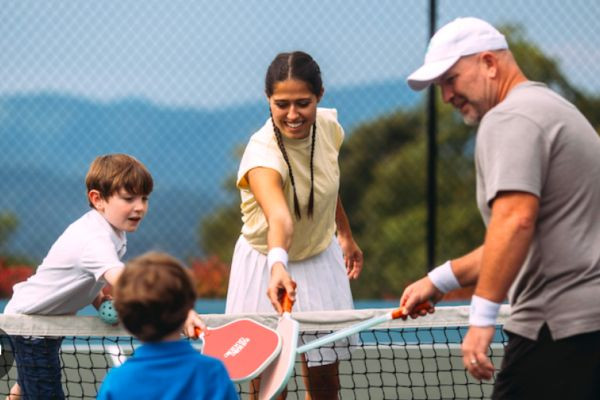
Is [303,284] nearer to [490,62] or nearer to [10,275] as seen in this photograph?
[490,62]

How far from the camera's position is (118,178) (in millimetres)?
3732

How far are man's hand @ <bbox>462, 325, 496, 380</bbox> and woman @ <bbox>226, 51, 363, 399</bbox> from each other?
0.85m

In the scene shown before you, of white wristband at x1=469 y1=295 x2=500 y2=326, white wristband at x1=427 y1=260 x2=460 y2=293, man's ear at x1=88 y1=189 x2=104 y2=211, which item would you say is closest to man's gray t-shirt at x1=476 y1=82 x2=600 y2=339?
white wristband at x1=469 y1=295 x2=500 y2=326

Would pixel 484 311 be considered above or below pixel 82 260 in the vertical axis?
above

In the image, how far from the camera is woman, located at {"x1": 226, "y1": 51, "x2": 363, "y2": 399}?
3697 millimetres

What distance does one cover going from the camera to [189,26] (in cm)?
893

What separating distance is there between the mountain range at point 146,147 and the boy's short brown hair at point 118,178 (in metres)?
5.11

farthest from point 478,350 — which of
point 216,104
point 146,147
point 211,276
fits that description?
point 146,147

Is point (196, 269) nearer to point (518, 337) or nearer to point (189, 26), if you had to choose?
point (189, 26)

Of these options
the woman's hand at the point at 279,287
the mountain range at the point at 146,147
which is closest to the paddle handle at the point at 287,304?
the woman's hand at the point at 279,287

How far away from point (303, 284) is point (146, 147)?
5231 millimetres

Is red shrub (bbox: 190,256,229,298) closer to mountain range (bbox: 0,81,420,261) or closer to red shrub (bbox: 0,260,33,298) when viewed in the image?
mountain range (bbox: 0,81,420,261)

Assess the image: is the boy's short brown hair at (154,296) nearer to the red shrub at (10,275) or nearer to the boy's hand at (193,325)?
the boy's hand at (193,325)

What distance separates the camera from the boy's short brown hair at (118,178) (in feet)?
12.3
